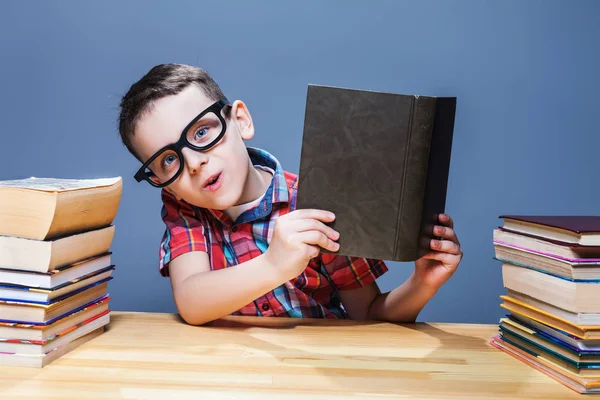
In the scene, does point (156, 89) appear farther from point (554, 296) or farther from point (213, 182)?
point (554, 296)

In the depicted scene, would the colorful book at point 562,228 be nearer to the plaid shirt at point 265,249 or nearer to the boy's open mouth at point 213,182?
the plaid shirt at point 265,249

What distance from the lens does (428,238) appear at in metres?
1.31

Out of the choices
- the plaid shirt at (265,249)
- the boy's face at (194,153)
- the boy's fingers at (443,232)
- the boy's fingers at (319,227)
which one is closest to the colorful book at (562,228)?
the boy's fingers at (443,232)

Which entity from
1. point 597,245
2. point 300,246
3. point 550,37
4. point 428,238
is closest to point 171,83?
point 300,246

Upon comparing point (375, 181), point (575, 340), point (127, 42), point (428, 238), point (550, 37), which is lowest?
point (575, 340)

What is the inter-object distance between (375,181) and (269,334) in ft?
1.25

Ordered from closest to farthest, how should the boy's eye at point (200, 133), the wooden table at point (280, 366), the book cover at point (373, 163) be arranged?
the wooden table at point (280, 366) → the book cover at point (373, 163) → the boy's eye at point (200, 133)

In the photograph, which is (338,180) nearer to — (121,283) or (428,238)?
(428,238)

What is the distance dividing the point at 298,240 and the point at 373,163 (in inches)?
8.1

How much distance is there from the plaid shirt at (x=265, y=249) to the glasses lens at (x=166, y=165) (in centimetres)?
14

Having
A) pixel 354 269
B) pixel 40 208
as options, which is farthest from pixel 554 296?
pixel 40 208

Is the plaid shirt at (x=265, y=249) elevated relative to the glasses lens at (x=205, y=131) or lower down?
lower down

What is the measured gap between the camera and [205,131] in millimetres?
1462

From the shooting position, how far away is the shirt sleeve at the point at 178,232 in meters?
1.49
